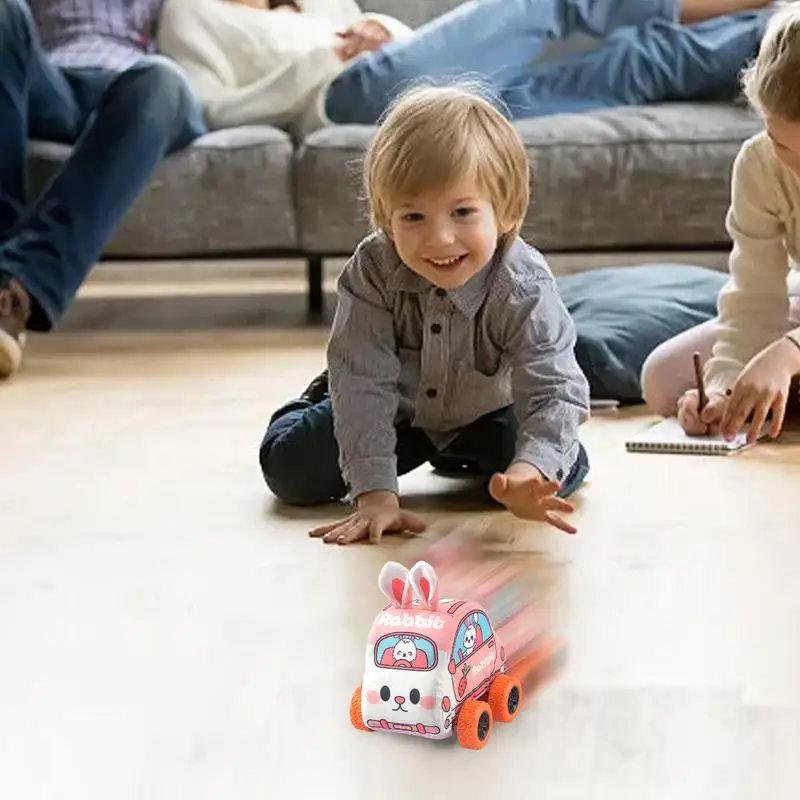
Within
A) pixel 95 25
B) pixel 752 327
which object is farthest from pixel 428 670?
pixel 95 25

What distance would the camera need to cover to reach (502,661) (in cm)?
103

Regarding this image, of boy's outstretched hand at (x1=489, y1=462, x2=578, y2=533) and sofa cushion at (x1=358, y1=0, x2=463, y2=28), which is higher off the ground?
boy's outstretched hand at (x1=489, y1=462, x2=578, y2=533)

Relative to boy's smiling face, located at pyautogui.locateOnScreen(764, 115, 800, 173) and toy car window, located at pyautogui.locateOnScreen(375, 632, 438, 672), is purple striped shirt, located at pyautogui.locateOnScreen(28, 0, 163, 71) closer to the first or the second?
boy's smiling face, located at pyautogui.locateOnScreen(764, 115, 800, 173)

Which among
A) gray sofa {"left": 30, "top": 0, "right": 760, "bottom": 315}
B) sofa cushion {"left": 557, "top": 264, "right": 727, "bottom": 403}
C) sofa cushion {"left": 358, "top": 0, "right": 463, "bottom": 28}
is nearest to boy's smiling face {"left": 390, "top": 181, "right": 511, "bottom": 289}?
sofa cushion {"left": 557, "top": 264, "right": 727, "bottom": 403}

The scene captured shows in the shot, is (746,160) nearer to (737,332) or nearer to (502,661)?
(737,332)

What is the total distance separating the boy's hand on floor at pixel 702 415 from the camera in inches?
70.7

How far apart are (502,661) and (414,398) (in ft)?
1.79

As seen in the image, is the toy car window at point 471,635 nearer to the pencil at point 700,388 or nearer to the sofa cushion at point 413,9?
the pencil at point 700,388

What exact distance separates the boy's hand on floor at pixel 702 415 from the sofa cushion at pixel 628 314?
201mm

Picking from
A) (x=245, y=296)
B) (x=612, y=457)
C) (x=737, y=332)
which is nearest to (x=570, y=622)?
(x=612, y=457)

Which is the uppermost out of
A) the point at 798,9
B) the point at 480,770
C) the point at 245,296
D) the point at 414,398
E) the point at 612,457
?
the point at 798,9

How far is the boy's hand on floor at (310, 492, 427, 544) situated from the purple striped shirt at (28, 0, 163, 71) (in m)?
1.57

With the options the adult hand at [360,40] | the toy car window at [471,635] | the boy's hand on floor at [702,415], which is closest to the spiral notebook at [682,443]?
the boy's hand on floor at [702,415]

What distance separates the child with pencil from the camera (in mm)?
1713
